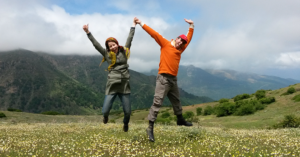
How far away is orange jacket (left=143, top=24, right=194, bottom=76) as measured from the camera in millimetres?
7344

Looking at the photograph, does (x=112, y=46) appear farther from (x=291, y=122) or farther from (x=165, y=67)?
(x=291, y=122)

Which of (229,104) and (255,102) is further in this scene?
(229,104)

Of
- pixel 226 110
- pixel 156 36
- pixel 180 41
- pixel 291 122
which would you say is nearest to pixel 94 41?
pixel 156 36

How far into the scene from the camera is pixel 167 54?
292 inches

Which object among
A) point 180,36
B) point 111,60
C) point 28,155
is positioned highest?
point 180,36

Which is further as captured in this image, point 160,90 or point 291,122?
point 291,122

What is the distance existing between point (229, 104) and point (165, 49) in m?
35.0

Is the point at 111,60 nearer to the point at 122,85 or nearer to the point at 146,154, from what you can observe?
the point at 122,85

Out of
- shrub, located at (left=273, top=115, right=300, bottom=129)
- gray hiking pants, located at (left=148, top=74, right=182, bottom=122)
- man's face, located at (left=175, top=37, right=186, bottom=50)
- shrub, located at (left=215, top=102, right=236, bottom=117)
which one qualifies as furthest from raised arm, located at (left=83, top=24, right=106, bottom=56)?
shrub, located at (left=215, top=102, right=236, bottom=117)

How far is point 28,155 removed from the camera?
5.88m

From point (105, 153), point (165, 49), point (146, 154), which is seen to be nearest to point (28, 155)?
point (105, 153)

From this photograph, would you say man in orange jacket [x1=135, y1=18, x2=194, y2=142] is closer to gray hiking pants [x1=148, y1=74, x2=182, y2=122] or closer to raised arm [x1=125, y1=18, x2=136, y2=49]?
gray hiking pants [x1=148, y1=74, x2=182, y2=122]

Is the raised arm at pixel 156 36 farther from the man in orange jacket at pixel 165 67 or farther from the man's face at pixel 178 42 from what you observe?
the man's face at pixel 178 42

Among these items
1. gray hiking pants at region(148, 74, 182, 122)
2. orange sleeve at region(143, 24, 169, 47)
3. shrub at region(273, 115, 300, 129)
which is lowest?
shrub at region(273, 115, 300, 129)
